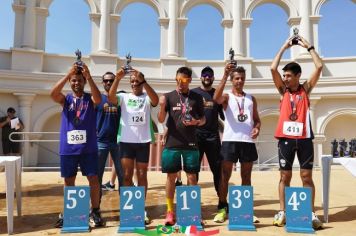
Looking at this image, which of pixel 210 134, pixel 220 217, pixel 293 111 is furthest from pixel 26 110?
pixel 293 111

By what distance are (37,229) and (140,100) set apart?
1.97 metres

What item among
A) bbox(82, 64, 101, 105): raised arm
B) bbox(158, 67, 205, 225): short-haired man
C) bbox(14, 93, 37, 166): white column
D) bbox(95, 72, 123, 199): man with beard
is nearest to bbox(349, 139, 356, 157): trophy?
bbox(95, 72, 123, 199): man with beard

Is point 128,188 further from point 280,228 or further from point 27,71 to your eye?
point 27,71

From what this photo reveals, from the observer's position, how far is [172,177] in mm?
4117

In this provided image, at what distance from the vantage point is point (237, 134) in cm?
444

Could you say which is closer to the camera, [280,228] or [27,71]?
[280,228]

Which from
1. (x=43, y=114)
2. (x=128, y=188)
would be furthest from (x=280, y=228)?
(x=43, y=114)

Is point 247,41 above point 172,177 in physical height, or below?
above

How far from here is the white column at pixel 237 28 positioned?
15.5m

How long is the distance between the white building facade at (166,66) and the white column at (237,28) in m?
0.04

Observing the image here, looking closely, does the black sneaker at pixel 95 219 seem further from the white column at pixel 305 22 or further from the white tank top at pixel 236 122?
the white column at pixel 305 22

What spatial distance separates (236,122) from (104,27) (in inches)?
473

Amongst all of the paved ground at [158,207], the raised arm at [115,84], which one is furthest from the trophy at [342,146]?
the raised arm at [115,84]

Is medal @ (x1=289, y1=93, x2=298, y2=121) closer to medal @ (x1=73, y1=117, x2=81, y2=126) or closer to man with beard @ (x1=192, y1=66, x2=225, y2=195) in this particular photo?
man with beard @ (x1=192, y1=66, x2=225, y2=195)
